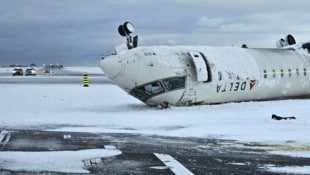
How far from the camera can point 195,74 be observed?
23.4m

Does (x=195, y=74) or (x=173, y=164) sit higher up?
(x=195, y=74)

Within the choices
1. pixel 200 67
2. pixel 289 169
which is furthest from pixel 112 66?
pixel 289 169

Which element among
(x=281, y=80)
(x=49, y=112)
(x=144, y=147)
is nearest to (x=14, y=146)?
(x=144, y=147)

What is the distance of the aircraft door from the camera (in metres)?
23.4

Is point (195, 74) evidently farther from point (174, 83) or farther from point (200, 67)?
point (174, 83)

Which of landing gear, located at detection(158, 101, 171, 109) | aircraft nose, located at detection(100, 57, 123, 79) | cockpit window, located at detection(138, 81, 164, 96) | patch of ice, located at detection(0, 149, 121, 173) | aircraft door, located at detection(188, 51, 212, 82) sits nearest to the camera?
patch of ice, located at detection(0, 149, 121, 173)

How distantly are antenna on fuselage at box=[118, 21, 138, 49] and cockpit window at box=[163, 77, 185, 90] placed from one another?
2.83 m

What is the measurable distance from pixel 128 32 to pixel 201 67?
13.8 ft

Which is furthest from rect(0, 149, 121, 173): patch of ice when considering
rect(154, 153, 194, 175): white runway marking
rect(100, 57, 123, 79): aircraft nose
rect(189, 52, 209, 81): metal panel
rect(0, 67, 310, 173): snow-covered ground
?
rect(189, 52, 209, 81): metal panel

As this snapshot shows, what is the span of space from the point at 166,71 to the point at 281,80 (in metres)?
8.06

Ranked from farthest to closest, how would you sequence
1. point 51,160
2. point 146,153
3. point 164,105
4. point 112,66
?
point 164,105
point 112,66
point 146,153
point 51,160

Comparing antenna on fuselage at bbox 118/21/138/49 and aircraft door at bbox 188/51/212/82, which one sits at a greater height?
antenna on fuselage at bbox 118/21/138/49

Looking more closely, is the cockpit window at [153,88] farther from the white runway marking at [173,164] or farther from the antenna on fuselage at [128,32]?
the white runway marking at [173,164]

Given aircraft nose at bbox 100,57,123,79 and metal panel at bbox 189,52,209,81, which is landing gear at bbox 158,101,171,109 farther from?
aircraft nose at bbox 100,57,123,79
